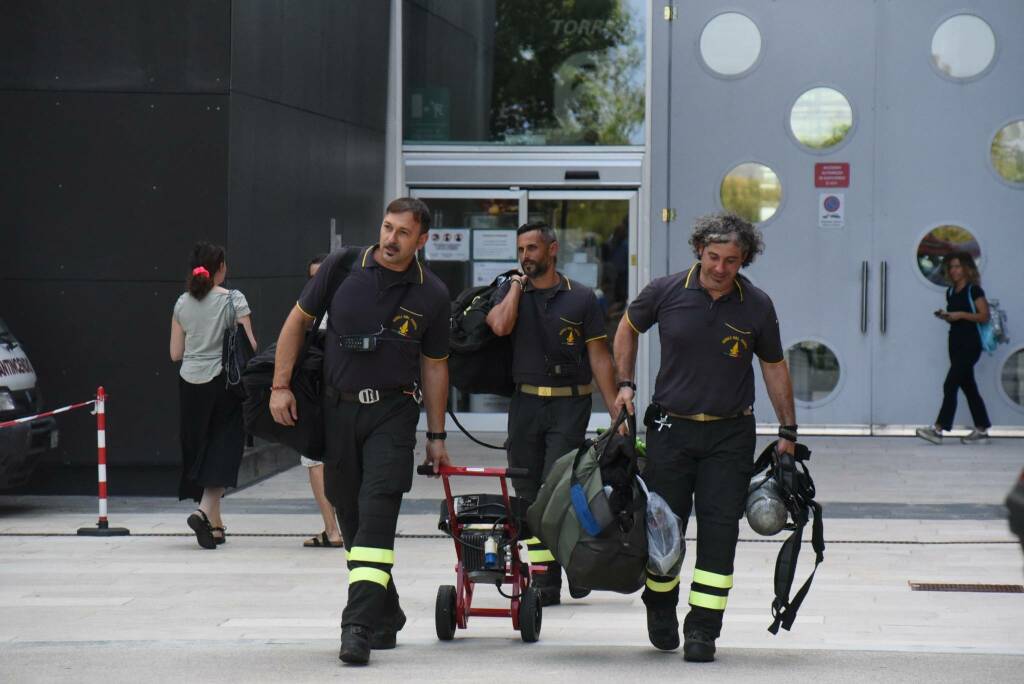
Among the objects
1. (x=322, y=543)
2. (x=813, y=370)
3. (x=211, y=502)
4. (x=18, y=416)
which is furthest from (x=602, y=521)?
(x=813, y=370)

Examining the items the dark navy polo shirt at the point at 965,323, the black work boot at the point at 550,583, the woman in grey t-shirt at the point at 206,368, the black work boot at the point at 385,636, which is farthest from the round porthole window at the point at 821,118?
the black work boot at the point at 385,636

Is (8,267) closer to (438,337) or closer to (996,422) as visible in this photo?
(438,337)

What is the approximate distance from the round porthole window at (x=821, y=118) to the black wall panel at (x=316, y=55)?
411cm

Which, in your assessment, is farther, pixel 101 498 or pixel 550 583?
pixel 101 498

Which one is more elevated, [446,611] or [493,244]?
[493,244]

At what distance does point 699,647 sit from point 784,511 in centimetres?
66

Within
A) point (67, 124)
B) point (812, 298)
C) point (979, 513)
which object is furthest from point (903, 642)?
point (812, 298)

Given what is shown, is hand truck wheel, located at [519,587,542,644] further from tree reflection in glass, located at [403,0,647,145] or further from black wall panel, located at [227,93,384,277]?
tree reflection in glass, located at [403,0,647,145]

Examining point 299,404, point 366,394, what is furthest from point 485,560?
point 299,404

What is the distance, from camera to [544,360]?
26.4 ft

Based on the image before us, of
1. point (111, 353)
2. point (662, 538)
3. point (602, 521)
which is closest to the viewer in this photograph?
point (602, 521)

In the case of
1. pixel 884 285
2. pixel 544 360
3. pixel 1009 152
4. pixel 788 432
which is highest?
pixel 1009 152

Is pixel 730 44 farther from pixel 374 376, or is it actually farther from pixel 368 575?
pixel 368 575

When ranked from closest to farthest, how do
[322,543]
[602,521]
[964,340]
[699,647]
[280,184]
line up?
[602,521] → [699,647] → [322,543] → [280,184] → [964,340]
